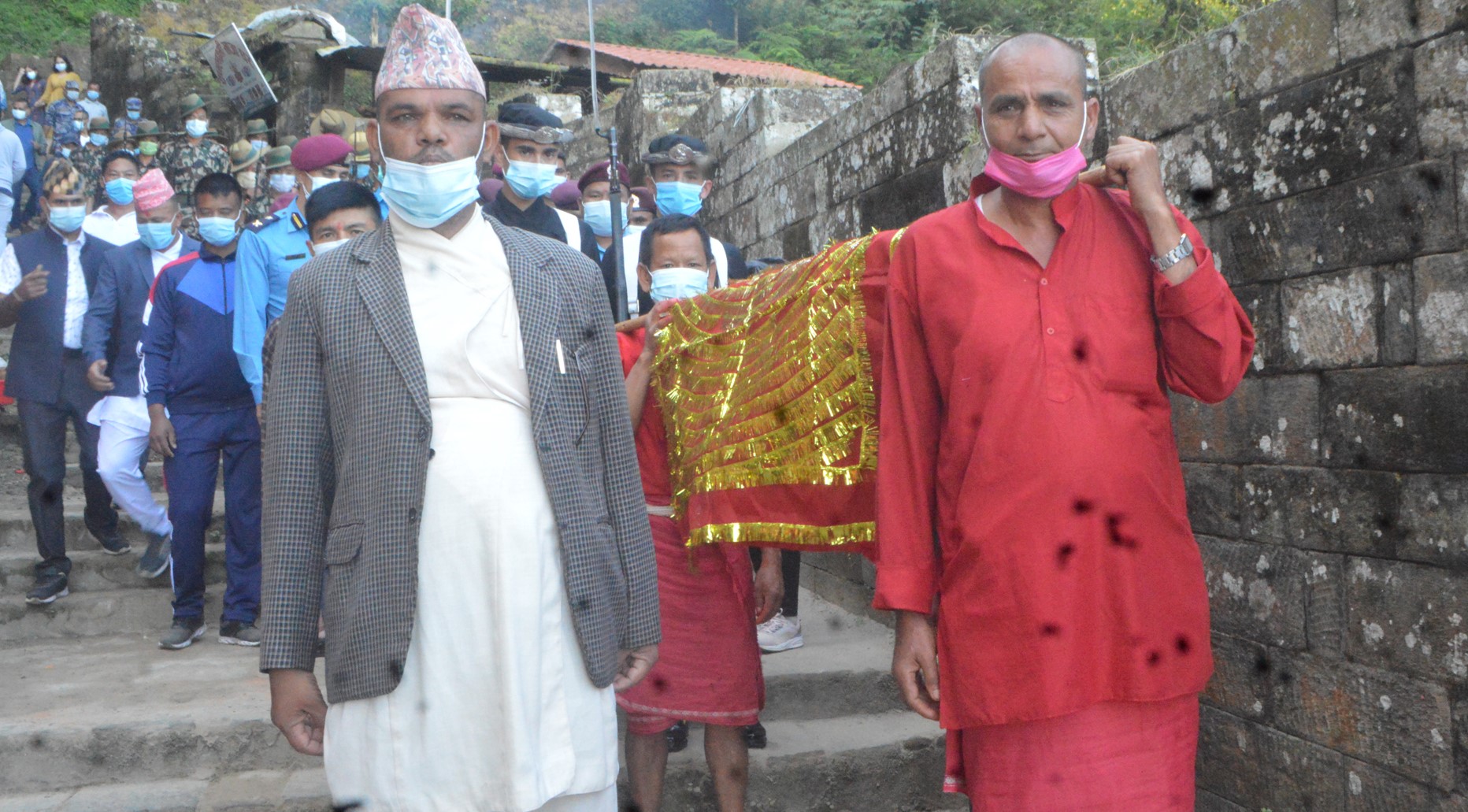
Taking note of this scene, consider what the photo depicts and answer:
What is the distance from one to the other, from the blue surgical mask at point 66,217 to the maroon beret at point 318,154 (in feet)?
5.04

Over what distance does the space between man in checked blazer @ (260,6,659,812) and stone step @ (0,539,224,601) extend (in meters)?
4.39

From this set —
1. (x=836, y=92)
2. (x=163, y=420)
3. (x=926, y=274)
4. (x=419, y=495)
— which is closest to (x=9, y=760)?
(x=163, y=420)

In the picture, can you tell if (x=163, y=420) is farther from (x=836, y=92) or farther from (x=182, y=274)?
(x=836, y=92)

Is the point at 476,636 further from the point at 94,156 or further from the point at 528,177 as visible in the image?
the point at 94,156

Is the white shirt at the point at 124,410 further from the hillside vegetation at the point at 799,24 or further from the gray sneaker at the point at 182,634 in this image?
the hillside vegetation at the point at 799,24

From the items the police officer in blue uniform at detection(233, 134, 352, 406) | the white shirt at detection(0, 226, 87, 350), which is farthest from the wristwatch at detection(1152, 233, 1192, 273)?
the white shirt at detection(0, 226, 87, 350)

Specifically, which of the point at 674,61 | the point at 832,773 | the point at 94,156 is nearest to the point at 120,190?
the point at 832,773

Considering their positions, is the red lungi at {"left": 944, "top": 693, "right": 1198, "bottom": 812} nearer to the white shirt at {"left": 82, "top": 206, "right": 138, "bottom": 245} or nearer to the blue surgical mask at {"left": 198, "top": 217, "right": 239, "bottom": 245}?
the blue surgical mask at {"left": 198, "top": 217, "right": 239, "bottom": 245}

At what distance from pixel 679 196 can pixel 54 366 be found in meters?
3.31

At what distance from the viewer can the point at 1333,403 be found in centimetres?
300

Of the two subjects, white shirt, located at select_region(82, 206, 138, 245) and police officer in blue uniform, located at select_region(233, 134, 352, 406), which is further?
white shirt, located at select_region(82, 206, 138, 245)

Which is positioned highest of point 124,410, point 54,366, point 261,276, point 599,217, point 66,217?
point 66,217

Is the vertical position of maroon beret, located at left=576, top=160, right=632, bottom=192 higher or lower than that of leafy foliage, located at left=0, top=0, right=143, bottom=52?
lower

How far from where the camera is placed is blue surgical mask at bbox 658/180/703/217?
651 cm
